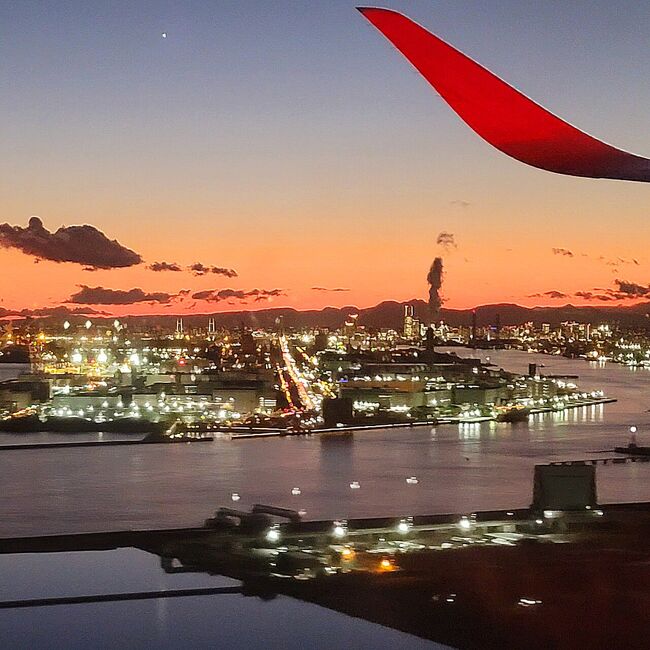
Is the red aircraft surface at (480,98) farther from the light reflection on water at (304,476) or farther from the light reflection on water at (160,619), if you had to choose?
the light reflection on water at (304,476)

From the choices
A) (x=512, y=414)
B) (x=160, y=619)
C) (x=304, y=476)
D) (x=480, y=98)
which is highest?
(x=480, y=98)

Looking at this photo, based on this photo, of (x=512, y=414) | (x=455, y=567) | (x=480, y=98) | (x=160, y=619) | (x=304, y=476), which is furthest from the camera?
(x=512, y=414)

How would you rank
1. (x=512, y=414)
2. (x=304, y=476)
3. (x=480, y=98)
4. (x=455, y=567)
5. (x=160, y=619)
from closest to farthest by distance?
1. (x=480, y=98)
2. (x=160, y=619)
3. (x=455, y=567)
4. (x=304, y=476)
5. (x=512, y=414)

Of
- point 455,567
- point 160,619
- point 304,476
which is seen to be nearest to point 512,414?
point 304,476

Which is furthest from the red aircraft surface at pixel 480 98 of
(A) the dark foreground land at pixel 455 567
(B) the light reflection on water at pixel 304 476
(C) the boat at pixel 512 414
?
(C) the boat at pixel 512 414

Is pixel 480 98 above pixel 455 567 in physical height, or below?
above

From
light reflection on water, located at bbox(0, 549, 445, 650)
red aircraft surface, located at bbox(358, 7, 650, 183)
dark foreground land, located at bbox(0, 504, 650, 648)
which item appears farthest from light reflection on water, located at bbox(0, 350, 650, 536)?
red aircraft surface, located at bbox(358, 7, 650, 183)

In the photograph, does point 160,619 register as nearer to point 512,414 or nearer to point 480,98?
point 480,98
